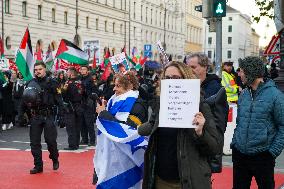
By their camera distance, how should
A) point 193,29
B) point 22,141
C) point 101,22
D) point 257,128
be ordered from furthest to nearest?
1. point 193,29
2. point 101,22
3. point 22,141
4. point 257,128

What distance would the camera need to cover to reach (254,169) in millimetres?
5613

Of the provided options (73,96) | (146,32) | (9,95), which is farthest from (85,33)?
(73,96)

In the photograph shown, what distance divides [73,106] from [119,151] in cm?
715

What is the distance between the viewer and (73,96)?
12.9 metres

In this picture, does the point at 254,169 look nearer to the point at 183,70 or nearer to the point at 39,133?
the point at 183,70

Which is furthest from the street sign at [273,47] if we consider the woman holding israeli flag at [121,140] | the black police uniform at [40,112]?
the woman holding israeli flag at [121,140]

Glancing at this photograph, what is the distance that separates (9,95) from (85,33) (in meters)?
41.9

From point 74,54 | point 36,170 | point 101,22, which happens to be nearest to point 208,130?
point 36,170

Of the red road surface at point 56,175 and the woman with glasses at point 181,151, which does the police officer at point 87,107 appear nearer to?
the red road surface at point 56,175

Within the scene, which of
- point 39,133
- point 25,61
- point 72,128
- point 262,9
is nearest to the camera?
point 39,133

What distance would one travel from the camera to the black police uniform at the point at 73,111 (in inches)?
496

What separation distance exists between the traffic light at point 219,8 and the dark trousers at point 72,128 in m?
4.28

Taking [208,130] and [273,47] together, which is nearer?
[208,130]

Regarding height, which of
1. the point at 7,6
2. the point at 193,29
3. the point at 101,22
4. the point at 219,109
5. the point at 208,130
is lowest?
the point at 208,130
